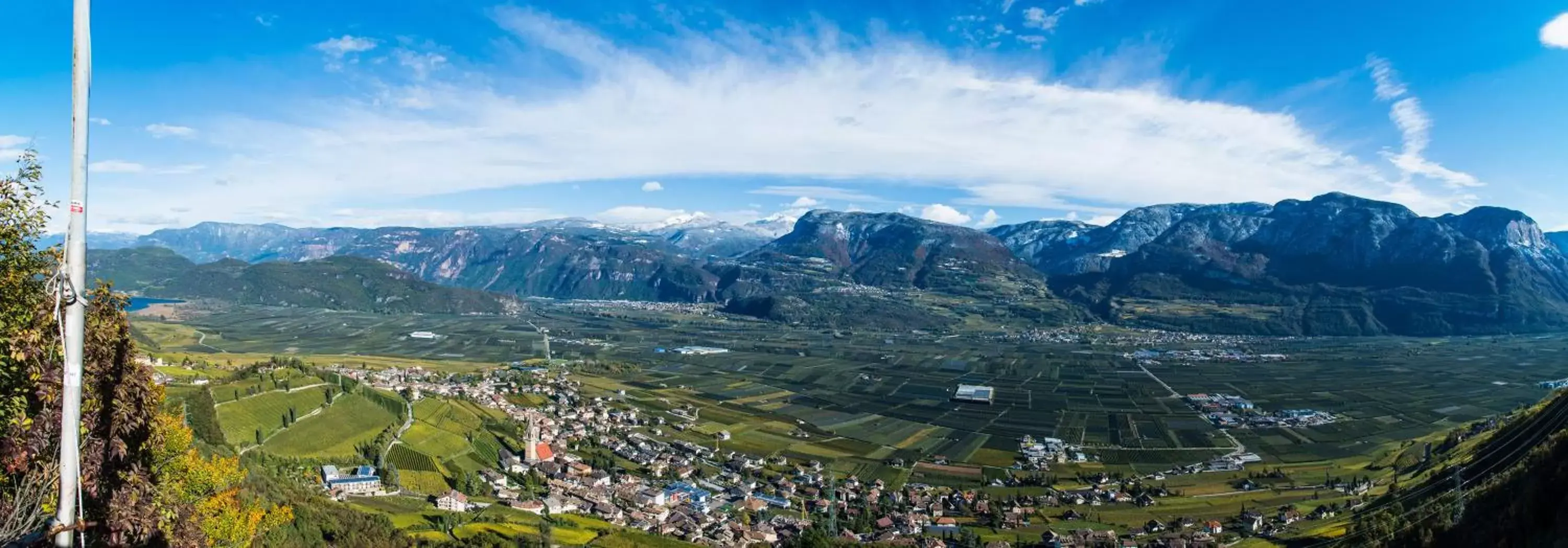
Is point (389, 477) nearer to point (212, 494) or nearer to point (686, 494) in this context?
point (686, 494)

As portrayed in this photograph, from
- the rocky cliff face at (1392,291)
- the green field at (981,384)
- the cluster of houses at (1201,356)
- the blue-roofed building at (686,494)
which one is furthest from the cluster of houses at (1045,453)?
the rocky cliff face at (1392,291)

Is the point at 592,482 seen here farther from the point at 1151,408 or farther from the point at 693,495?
the point at 1151,408

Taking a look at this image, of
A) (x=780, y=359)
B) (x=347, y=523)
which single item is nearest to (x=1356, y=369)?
(x=780, y=359)

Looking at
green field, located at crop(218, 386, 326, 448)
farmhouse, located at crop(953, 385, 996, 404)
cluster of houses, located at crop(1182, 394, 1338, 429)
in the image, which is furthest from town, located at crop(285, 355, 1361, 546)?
farmhouse, located at crop(953, 385, 996, 404)

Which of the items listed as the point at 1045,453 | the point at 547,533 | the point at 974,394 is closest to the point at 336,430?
the point at 547,533

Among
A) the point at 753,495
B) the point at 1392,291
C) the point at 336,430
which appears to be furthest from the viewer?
the point at 1392,291

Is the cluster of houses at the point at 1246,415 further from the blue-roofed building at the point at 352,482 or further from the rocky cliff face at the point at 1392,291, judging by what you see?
the rocky cliff face at the point at 1392,291
